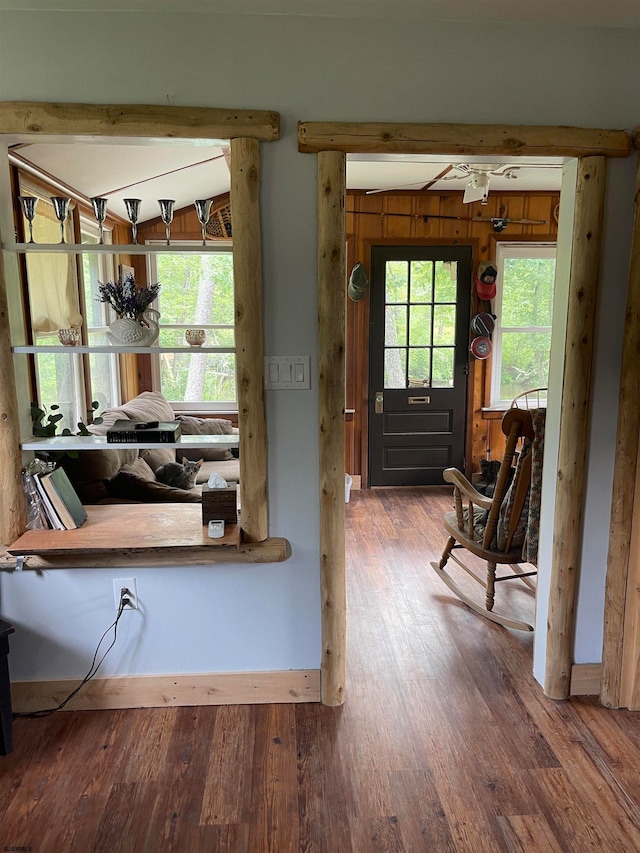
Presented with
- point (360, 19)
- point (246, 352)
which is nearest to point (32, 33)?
point (360, 19)

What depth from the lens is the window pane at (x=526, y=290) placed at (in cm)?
506

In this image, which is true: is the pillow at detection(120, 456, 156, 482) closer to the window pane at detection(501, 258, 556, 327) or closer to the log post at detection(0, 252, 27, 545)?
the log post at detection(0, 252, 27, 545)

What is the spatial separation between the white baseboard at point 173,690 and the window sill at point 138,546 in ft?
1.51

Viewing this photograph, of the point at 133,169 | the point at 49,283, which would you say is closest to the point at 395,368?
the point at 133,169

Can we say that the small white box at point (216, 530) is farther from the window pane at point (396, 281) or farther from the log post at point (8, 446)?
the window pane at point (396, 281)

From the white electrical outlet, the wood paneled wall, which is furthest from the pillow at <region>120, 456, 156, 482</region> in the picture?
the wood paneled wall

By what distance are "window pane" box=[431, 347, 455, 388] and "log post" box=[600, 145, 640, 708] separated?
2.95m

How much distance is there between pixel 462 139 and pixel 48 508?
6.20 ft

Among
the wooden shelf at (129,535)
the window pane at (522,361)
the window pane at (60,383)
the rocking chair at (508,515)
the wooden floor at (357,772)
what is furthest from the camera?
the window pane at (522,361)

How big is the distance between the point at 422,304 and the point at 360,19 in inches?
124

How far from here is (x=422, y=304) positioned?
4949 mm

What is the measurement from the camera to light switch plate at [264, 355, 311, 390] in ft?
6.71

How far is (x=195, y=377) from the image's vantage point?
204 inches

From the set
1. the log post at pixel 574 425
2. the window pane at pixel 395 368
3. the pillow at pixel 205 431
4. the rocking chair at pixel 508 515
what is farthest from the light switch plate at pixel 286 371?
the window pane at pixel 395 368
